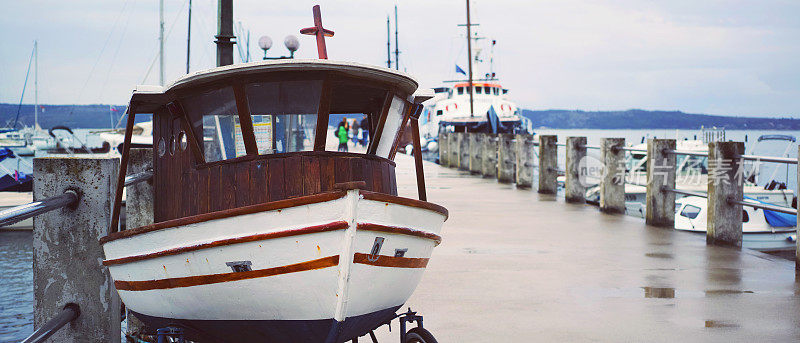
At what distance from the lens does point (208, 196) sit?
174 inches

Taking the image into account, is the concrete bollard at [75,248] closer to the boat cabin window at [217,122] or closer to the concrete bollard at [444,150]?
the boat cabin window at [217,122]

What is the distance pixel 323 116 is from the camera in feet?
14.4

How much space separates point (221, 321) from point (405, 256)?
1.03 m

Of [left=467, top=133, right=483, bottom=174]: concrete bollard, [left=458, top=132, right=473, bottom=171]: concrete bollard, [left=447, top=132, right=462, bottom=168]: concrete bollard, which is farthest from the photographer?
[left=447, top=132, right=462, bottom=168]: concrete bollard

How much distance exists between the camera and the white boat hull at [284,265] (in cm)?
378

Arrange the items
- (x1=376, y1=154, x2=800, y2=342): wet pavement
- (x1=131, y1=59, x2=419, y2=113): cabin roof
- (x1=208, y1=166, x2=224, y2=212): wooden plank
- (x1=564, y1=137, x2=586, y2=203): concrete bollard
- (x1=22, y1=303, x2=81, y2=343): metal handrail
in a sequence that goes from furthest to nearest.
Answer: (x1=564, y1=137, x2=586, y2=203): concrete bollard → (x1=376, y1=154, x2=800, y2=342): wet pavement → (x1=208, y1=166, x2=224, y2=212): wooden plank → (x1=131, y1=59, x2=419, y2=113): cabin roof → (x1=22, y1=303, x2=81, y2=343): metal handrail

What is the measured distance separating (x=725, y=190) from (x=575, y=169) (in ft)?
16.7

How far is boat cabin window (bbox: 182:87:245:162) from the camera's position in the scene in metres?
4.35

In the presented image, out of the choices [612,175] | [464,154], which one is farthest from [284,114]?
[464,154]

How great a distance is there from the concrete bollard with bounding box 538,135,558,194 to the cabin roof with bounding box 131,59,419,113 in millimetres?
11309

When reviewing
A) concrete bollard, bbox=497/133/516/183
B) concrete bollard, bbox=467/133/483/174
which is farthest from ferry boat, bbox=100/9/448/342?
concrete bollard, bbox=467/133/483/174

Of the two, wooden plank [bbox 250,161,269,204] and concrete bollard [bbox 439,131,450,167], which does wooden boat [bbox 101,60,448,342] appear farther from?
concrete bollard [bbox 439,131,450,167]

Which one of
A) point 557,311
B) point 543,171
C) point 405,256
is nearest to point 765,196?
point 543,171

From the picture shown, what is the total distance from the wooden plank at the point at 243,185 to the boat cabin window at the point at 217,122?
93mm
